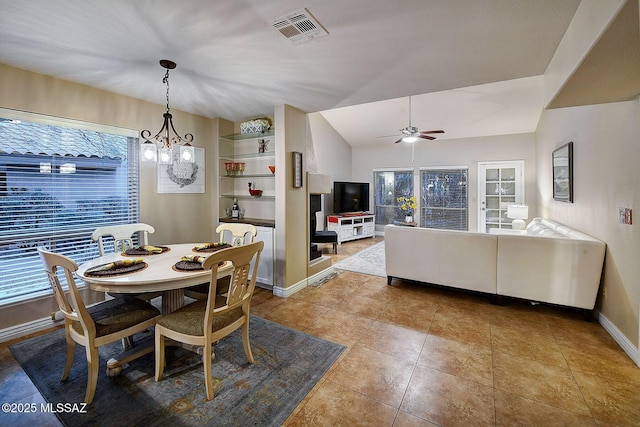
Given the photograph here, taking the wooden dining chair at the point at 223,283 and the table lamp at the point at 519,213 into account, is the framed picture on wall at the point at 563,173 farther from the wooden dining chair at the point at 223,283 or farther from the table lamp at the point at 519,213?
the wooden dining chair at the point at 223,283

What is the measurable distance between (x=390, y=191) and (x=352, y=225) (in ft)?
5.91

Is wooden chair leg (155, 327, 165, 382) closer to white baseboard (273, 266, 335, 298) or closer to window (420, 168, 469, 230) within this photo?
white baseboard (273, 266, 335, 298)

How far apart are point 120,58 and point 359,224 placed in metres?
5.95

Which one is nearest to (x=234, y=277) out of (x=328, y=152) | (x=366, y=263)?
Answer: (x=366, y=263)

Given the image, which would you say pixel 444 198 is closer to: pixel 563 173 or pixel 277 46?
pixel 563 173

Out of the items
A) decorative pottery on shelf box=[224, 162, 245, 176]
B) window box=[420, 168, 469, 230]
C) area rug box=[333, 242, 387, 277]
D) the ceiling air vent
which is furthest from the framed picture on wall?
decorative pottery on shelf box=[224, 162, 245, 176]

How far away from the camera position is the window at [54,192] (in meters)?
2.53

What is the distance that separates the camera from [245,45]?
2117 mm

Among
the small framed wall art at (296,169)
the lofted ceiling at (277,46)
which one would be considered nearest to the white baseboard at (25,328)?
the lofted ceiling at (277,46)

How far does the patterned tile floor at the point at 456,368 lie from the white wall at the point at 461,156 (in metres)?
4.23

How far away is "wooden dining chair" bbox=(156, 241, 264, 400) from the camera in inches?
69.4

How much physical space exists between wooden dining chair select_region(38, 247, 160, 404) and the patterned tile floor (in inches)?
12.4

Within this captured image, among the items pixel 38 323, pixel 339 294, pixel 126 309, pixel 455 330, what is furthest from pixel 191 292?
pixel 455 330

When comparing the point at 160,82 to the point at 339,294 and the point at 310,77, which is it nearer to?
the point at 310,77
